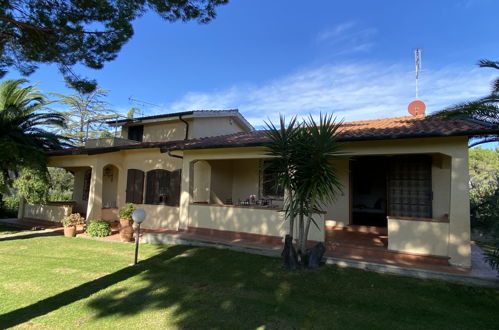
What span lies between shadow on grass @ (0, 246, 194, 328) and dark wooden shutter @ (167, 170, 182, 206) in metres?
4.48

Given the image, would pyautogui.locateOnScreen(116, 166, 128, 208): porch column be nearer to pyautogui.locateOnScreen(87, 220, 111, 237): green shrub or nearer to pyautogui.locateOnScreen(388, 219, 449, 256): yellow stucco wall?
pyautogui.locateOnScreen(87, 220, 111, 237): green shrub

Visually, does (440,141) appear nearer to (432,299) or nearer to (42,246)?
(432,299)

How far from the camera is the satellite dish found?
12422mm

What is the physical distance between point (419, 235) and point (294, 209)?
3.43 m

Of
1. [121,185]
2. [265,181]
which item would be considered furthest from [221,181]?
[265,181]

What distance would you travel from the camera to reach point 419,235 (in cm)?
715

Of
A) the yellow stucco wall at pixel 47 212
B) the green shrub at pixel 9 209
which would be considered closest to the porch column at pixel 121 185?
the yellow stucco wall at pixel 47 212

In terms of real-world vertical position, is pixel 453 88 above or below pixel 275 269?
above

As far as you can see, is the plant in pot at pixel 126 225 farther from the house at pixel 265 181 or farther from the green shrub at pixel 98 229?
the house at pixel 265 181

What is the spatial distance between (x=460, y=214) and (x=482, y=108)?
3.23 m

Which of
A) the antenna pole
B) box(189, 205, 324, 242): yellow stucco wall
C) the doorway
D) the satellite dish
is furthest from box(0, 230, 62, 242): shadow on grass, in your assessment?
the antenna pole

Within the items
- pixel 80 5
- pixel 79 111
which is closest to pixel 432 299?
pixel 80 5

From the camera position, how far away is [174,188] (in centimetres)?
1228

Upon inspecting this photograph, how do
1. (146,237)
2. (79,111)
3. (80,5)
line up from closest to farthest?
(80,5)
(146,237)
(79,111)
